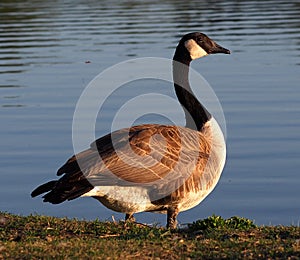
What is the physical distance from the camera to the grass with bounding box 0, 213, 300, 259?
6.65m

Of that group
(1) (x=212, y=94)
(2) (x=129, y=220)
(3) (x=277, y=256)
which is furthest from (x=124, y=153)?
(1) (x=212, y=94)

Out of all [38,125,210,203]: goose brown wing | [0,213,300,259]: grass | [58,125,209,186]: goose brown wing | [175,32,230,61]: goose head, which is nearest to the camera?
[0,213,300,259]: grass

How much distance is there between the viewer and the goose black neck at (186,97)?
10.1 m

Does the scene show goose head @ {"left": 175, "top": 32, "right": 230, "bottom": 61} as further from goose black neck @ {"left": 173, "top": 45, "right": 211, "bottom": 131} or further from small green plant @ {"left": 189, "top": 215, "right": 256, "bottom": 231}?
small green plant @ {"left": 189, "top": 215, "right": 256, "bottom": 231}

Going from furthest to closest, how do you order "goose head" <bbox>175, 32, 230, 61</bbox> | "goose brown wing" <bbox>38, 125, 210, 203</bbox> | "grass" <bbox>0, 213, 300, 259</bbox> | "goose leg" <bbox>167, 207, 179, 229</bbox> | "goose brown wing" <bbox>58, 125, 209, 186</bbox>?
"goose head" <bbox>175, 32, 230, 61</bbox> → "goose leg" <bbox>167, 207, 179, 229</bbox> → "goose brown wing" <bbox>58, 125, 209, 186</bbox> → "goose brown wing" <bbox>38, 125, 210, 203</bbox> → "grass" <bbox>0, 213, 300, 259</bbox>

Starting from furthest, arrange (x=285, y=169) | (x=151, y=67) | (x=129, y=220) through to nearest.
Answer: (x=151, y=67), (x=285, y=169), (x=129, y=220)

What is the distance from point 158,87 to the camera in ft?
64.5

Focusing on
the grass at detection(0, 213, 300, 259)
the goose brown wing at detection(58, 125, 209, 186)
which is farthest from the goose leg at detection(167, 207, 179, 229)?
the grass at detection(0, 213, 300, 259)

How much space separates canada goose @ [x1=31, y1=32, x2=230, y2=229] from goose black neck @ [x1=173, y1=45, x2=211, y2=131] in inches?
14.3

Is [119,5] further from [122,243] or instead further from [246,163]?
[122,243]

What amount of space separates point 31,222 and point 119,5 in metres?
35.1

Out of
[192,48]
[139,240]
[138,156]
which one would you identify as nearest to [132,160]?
[138,156]

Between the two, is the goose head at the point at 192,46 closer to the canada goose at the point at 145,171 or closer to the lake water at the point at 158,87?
the canada goose at the point at 145,171

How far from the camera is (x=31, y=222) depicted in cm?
845
